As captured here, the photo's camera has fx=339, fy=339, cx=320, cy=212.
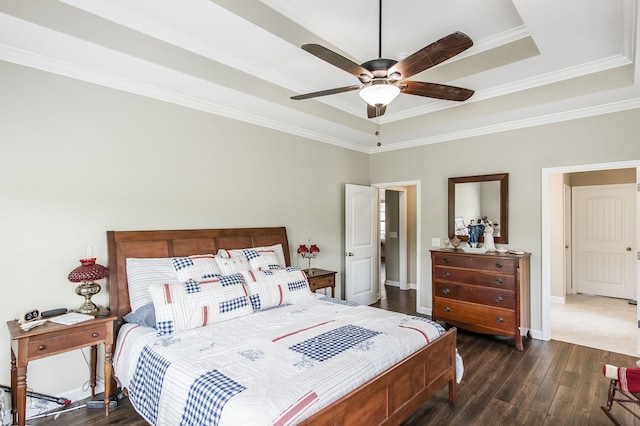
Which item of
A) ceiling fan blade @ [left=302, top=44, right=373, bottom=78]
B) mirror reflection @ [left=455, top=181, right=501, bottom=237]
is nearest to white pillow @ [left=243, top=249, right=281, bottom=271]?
ceiling fan blade @ [left=302, top=44, right=373, bottom=78]

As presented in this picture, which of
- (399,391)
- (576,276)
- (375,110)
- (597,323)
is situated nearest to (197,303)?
(399,391)

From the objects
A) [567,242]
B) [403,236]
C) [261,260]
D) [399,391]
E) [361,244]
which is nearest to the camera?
[399,391]

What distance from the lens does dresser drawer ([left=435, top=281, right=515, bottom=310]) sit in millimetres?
3829

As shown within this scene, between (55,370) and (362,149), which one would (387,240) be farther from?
(55,370)

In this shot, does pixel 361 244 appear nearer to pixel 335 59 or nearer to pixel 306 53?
pixel 306 53

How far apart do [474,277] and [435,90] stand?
246 centimetres

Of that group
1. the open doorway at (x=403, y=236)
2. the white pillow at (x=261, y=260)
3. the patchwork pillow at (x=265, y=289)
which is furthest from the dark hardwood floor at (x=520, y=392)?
the open doorway at (x=403, y=236)

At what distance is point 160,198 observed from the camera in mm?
3291

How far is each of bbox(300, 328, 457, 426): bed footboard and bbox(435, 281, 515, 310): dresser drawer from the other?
5.11ft

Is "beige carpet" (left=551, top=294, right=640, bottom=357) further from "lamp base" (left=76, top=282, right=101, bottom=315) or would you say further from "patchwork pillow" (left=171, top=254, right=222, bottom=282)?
"lamp base" (left=76, top=282, right=101, bottom=315)

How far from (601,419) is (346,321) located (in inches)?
77.3

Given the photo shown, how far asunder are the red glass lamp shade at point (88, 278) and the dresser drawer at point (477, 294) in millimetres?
3740

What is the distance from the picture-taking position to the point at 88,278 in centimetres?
257

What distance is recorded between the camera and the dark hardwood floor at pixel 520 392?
8.14ft
